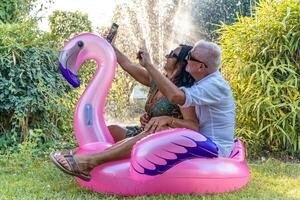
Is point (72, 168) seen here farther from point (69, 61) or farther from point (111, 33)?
point (111, 33)

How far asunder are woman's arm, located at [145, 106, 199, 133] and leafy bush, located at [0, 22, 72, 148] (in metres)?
1.56

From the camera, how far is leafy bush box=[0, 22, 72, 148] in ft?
14.8

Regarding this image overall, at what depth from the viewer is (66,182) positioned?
3480 millimetres

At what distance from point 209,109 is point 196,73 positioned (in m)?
0.26

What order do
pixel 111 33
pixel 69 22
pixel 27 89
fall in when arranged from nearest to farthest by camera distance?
pixel 111 33, pixel 27 89, pixel 69 22

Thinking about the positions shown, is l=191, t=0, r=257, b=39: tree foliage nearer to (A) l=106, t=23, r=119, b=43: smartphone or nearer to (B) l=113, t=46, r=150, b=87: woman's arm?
(B) l=113, t=46, r=150, b=87: woman's arm

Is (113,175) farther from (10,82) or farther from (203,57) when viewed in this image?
(10,82)

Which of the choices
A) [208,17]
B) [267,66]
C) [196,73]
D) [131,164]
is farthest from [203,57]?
[208,17]

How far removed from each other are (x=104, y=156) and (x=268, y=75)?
216 centimetres

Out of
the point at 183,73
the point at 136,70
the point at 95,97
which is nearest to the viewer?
the point at 183,73

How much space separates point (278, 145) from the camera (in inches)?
185

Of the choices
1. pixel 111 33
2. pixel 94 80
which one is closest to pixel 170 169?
pixel 94 80

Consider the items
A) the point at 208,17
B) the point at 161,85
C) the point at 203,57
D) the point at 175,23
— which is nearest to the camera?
the point at 161,85

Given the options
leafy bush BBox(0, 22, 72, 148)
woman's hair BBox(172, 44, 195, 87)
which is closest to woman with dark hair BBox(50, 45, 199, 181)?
woman's hair BBox(172, 44, 195, 87)
